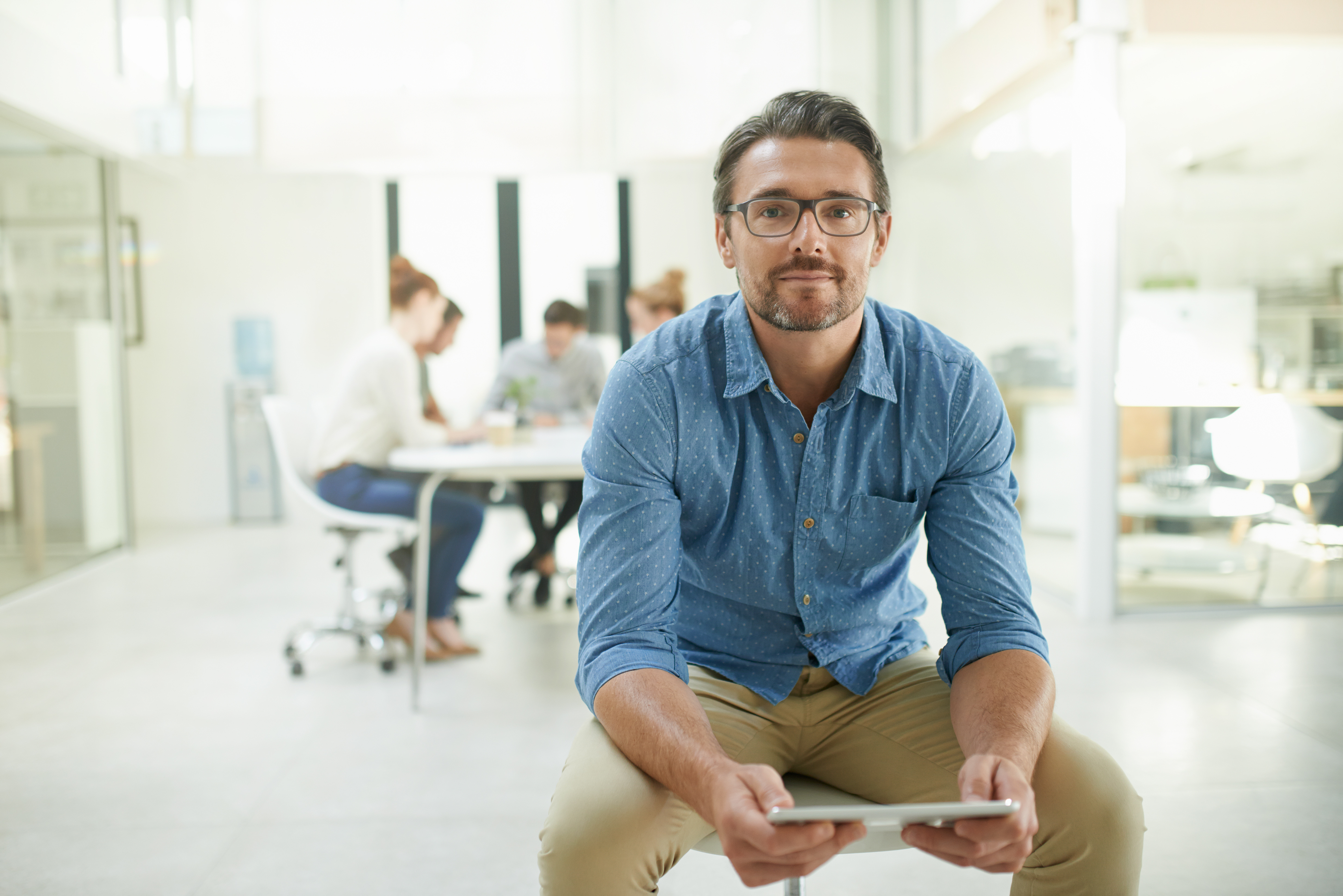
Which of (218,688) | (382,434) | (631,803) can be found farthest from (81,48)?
(631,803)

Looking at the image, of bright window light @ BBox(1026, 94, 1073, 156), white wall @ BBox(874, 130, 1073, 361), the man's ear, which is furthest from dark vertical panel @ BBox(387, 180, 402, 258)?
the man's ear

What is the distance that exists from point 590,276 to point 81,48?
3414 millimetres

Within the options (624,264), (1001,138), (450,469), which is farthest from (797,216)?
(624,264)

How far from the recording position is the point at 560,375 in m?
4.96

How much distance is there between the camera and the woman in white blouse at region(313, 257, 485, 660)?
11.3ft

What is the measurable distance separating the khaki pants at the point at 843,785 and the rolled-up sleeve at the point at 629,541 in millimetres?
100

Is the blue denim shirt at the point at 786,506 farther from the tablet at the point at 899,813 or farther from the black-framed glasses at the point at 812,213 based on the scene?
the tablet at the point at 899,813

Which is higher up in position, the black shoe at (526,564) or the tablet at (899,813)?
the tablet at (899,813)

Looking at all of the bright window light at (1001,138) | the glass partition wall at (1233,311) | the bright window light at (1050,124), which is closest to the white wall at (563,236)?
the bright window light at (1001,138)

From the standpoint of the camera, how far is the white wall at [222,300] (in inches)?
270

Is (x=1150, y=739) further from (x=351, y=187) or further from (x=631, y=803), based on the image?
(x=351, y=187)

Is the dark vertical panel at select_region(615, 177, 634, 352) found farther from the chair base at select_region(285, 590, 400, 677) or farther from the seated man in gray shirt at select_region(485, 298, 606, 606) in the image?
the chair base at select_region(285, 590, 400, 677)

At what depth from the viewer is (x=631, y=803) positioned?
113cm

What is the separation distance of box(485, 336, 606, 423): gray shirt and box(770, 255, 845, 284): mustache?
11.7ft
